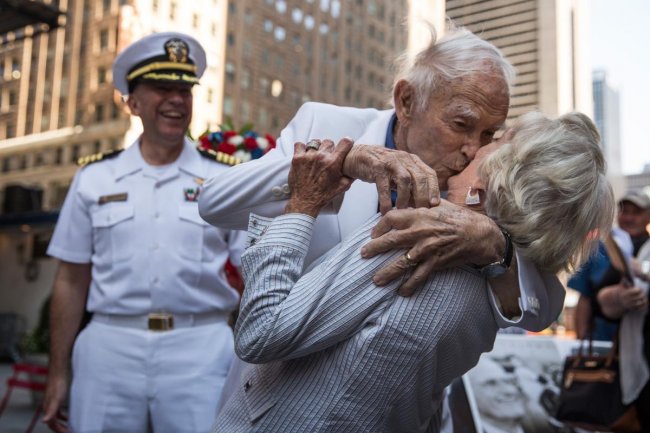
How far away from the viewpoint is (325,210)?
178 cm

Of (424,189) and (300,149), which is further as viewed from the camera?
(300,149)

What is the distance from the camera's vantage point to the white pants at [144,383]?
8.79 ft

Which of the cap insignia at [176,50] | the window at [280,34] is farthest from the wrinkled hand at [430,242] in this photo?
the window at [280,34]

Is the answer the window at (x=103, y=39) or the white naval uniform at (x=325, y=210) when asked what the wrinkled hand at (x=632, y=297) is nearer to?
the white naval uniform at (x=325, y=210)

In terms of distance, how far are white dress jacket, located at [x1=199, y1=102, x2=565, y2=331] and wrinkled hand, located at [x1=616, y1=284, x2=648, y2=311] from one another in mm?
2469

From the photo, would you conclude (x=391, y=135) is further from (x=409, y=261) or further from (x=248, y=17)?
(x=248, y=17)

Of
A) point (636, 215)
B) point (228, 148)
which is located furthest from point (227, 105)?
point (228, 148)

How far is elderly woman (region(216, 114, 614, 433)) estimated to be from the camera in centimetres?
150

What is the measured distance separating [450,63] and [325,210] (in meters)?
0.52

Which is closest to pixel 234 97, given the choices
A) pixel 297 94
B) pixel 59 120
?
pixel 297 94

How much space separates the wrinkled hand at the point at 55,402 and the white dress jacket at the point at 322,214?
1350 millimetres

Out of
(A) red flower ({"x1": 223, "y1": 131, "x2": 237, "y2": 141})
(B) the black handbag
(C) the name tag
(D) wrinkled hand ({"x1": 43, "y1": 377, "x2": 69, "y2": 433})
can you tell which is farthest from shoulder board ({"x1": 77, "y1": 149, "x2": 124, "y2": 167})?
(B) the black handbag

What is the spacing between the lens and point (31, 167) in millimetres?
43344

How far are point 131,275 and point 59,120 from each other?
145ft
